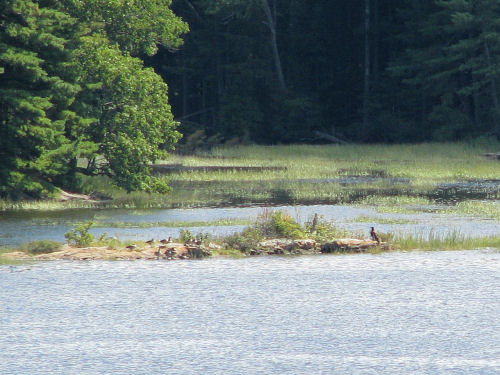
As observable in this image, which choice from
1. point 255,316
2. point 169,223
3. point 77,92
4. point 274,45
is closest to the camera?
point 255,316

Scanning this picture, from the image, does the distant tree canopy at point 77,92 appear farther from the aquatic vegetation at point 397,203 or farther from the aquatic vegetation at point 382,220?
the aquatic vegetation at point 382,220

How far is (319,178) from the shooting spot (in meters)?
47.3

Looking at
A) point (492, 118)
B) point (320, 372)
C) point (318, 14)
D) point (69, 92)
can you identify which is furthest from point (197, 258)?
point (318, 14)

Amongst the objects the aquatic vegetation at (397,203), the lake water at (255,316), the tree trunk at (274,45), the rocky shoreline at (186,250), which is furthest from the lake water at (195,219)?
the tree trunk at (274,45)

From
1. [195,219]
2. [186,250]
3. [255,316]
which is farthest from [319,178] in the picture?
[255,316]

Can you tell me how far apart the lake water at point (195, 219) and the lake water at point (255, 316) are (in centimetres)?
437

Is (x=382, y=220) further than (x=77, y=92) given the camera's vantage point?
No

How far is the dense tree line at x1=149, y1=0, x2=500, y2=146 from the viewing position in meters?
71.1

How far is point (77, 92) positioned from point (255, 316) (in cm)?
2288

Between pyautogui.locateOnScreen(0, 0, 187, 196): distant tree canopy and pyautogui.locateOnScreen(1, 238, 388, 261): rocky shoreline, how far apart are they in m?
12.3

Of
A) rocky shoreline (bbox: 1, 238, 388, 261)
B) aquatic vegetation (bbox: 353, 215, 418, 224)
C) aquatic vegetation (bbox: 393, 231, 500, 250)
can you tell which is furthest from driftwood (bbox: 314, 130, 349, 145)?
rocky shoreline (bbox: 1, 238, 388, 261)

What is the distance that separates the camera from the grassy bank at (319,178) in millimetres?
37500

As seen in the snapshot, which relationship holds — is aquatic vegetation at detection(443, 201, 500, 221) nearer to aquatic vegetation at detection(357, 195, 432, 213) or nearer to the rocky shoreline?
aquatic vegetation at detection(357, 195, 432, 213)

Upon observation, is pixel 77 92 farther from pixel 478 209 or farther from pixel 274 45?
pixel 274 45
